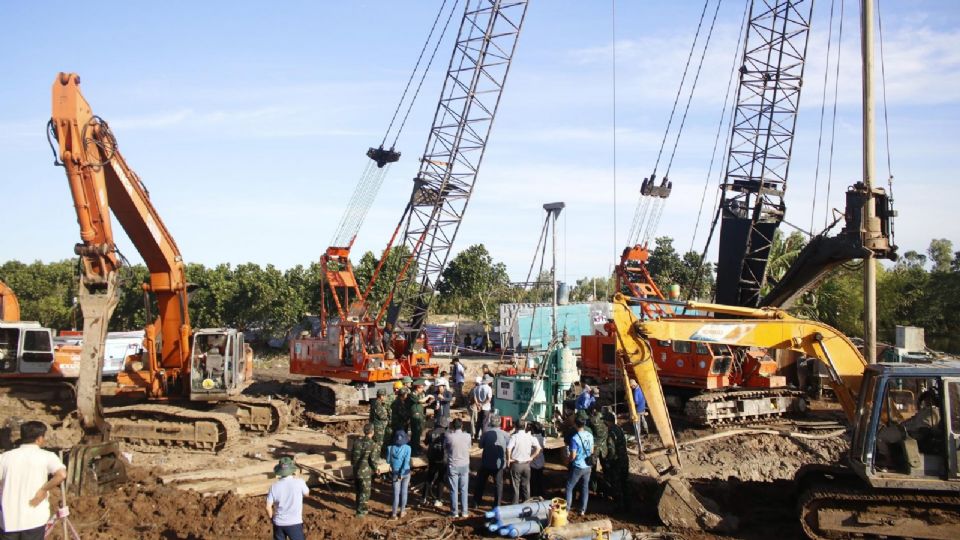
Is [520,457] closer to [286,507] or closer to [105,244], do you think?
[286,507]

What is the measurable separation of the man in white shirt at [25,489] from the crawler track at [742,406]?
51.3 ft

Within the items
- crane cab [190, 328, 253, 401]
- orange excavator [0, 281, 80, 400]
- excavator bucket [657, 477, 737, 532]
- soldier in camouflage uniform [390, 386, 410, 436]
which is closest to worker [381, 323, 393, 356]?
crane cab [190, 328, 253, 401]

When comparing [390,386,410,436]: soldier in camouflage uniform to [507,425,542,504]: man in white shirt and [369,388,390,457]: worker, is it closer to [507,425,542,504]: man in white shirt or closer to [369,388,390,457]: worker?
[369,388,390,457]: worker

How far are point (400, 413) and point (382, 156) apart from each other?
50.8 feet

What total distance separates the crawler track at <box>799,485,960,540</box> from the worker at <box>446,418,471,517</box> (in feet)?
16.2

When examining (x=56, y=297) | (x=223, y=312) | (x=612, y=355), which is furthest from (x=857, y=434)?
(x=56, y=297)

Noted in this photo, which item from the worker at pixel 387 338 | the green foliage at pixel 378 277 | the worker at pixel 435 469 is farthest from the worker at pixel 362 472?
the green foliage at pixel 378 277

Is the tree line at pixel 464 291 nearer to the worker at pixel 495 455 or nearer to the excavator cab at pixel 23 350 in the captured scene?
the excavator cab at pixel 23 350

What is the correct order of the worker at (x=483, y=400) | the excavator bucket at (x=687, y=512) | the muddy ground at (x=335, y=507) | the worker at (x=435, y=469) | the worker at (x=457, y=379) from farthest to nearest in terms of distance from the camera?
the worker at (x=457, y=379)
the worker at (x=483, y=400)
the worker at (x=435, y=469)
the excavator bucket at (x=687, y=512)
the muddy ground at (x=335, y=507)

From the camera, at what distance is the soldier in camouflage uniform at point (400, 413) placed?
44.5 ft

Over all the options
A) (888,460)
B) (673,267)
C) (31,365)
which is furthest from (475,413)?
(673,267)

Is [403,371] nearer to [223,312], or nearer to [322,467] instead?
[322,467]

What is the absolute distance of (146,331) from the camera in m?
17.4

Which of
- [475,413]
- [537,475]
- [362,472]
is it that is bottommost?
[537,475]
